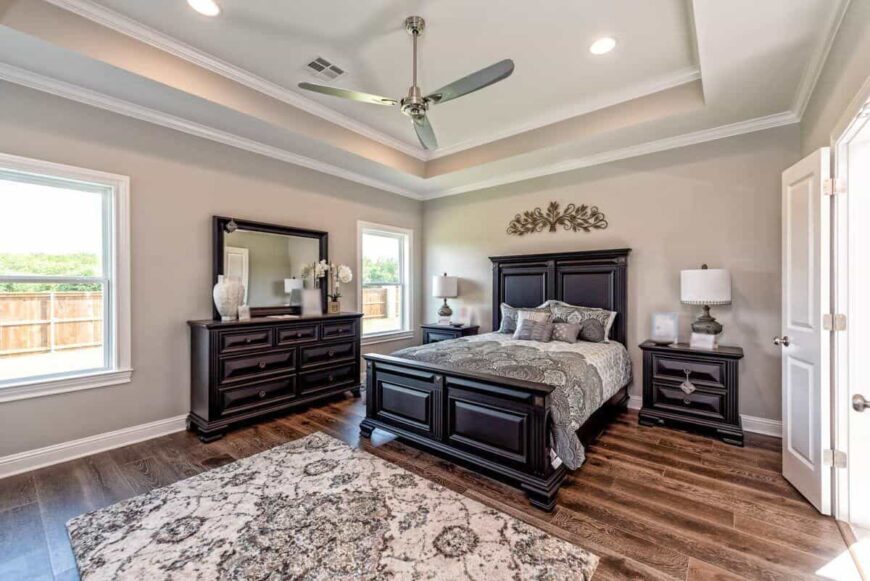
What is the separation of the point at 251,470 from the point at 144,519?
2.19 feet

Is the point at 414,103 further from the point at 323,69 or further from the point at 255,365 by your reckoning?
the point at 255,365

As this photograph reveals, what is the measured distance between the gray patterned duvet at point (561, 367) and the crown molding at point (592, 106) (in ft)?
7.74

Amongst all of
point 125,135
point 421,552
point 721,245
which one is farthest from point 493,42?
point 421,552

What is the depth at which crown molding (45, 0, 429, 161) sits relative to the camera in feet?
8.10

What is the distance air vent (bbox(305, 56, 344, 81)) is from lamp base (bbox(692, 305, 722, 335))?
3979 mm

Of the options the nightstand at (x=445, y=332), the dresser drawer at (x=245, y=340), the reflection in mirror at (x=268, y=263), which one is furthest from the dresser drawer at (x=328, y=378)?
the nightstand at (x=445, y=332)

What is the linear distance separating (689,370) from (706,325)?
1.54 feet

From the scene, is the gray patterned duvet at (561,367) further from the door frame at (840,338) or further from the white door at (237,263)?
the white door at (237,263)

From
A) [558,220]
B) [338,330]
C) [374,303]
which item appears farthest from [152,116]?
[558,220]

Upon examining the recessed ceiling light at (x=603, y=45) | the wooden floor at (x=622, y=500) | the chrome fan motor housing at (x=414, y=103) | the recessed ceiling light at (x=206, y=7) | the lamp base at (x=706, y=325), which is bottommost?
the wooden floor at (x=622, y=500)

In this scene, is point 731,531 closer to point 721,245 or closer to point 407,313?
point 721,245

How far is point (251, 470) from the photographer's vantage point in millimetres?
2754

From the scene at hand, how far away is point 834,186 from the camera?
2145 mm

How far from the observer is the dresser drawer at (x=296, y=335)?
3811 mm
